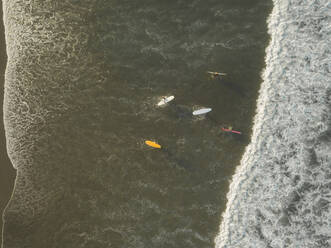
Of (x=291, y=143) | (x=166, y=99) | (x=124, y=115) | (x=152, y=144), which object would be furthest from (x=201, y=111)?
(x=291, y=143)

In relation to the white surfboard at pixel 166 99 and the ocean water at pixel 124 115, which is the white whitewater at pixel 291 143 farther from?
the white surfboard at pixel 166 99

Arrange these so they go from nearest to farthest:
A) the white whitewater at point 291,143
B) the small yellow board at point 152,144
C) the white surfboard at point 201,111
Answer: the white whitewater at point 291,143 < the white surfboard at point 201,111 < the small yellow board at point 152,144

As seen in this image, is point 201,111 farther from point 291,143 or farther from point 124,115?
point 291,143

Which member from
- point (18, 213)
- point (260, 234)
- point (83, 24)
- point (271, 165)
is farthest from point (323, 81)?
point (18, 213)

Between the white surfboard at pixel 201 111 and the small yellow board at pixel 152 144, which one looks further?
the small yellow board at pixel 152 144

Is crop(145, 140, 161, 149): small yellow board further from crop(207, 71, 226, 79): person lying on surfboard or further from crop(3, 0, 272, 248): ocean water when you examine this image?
crop(207, 71, 226, 79): person lying on surfboard

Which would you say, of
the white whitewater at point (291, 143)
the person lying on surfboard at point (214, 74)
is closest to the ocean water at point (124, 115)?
the person lying on surfboard at point (214, 74)
